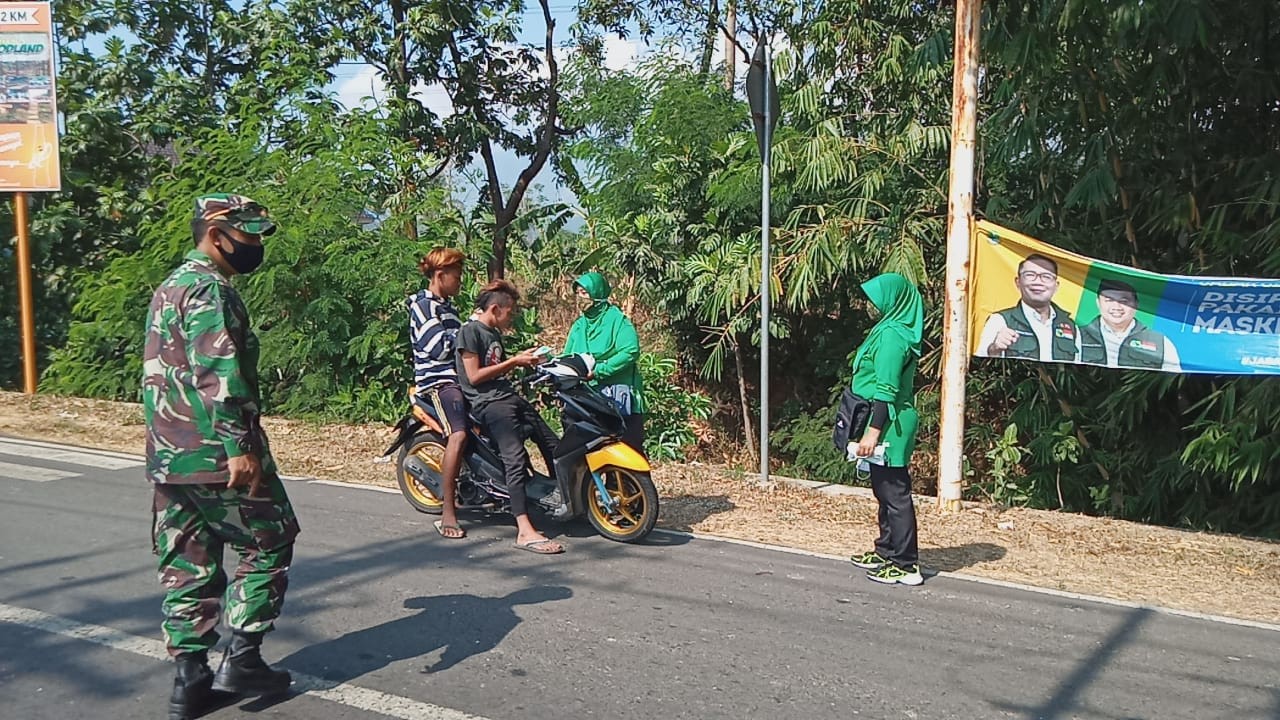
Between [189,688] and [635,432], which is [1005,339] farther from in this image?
[189,688]

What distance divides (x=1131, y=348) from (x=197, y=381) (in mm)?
6067

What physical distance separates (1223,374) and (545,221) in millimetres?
11354

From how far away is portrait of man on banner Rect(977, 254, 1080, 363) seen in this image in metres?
7.36

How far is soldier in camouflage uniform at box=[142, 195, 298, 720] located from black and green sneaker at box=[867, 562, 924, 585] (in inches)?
129

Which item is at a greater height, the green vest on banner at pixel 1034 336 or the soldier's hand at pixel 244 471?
the green vest on banner at pixel 1034 336

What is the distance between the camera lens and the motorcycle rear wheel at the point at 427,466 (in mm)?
7180

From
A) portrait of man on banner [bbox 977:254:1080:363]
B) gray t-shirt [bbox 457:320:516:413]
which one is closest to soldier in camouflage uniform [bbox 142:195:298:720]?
gray t-shirt [bbox 457:320:516:413]

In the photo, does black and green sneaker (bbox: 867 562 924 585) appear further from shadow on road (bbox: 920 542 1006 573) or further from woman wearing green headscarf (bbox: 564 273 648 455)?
woman wearing green headscarf (bbox: 564 273 648 455)

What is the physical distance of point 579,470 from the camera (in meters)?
6.62

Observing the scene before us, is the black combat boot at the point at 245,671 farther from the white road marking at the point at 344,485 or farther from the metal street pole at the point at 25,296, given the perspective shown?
the metal street pole at the point at 25,296

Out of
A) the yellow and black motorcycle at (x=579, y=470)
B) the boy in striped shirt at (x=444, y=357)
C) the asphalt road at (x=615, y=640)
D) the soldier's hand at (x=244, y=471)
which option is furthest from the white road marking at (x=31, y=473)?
the soldier's hand at (x=244, y=471)

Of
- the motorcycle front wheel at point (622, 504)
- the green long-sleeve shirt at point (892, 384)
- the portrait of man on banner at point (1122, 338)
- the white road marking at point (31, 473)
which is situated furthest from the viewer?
the white road marking at point (31, 473)

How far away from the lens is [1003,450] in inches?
373

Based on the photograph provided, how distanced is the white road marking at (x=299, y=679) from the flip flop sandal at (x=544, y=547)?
2.13 metres
